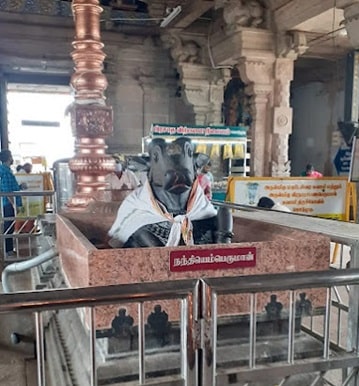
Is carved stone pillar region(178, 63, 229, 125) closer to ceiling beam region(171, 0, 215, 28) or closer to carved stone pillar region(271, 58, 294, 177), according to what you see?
ceiling beam region(171, 0, 215, 28)

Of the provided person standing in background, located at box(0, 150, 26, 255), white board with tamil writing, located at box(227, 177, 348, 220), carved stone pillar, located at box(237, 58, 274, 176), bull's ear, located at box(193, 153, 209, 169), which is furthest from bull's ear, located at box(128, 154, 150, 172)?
carved stone pillar, located at box(237, 58, 274, 176)

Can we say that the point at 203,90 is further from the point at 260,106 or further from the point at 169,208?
the point at 169,208

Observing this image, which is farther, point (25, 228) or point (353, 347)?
point (25, 228)

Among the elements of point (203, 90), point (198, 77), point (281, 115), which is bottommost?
point (281, 115)

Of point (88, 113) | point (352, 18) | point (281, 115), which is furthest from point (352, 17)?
point (88, 113)

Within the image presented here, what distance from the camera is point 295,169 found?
11.2 m

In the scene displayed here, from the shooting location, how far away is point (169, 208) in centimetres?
167

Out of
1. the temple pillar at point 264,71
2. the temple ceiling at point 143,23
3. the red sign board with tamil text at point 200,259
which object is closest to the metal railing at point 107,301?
the red sign board with tamil text at point 200,259

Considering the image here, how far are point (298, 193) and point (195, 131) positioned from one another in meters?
2.30

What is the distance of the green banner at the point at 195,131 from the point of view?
612cm

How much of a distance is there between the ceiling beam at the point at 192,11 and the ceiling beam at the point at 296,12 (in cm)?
106

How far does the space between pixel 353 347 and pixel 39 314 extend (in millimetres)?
813

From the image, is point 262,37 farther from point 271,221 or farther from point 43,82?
point 43,82

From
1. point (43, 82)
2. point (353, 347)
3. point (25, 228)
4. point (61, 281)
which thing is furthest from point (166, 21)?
point (353, 347)
